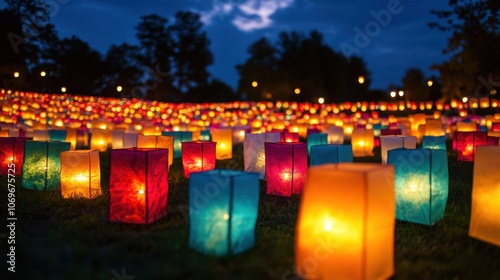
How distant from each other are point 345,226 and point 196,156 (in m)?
4.58

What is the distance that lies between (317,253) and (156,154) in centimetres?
218

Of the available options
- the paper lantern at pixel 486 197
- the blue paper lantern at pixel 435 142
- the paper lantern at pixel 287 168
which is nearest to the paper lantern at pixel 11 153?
the paper lantern at pixel 287 168

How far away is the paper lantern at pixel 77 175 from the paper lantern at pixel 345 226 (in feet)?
11.1

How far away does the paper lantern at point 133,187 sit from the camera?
4.40 m

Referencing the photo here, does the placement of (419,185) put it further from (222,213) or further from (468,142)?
(468,142)

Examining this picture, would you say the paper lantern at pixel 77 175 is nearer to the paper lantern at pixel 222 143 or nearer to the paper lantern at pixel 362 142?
the paper lantern at pixel 222 143

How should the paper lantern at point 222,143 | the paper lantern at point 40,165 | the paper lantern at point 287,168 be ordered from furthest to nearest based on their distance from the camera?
the paper lantern at point 222,143, the paper lantern at point 40,165, the paper lantern at point 287,168

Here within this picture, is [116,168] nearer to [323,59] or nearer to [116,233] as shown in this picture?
[116,233]

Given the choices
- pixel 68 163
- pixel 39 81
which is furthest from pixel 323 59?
pixel 68 163

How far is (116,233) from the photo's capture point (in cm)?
402

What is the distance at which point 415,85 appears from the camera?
143 feet

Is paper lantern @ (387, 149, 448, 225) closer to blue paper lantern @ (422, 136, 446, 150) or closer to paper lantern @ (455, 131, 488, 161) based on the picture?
blue paper lantern @ (422, 136, 446, 150)

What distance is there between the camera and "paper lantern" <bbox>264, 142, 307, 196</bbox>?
19.2ft

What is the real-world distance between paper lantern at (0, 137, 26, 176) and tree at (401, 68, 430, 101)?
127ft
